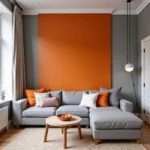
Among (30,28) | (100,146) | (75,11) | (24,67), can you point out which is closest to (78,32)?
(75,11)

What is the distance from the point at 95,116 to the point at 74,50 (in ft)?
7.61

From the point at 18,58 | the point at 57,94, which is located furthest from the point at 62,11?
the point at 57,94

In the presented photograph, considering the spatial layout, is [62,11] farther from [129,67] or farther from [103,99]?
[103,99]

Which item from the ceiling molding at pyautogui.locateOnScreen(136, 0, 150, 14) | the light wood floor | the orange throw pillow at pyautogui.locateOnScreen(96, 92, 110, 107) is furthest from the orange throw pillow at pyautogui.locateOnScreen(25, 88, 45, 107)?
the ceiling molding at pyautogui.locateOnScreen(136, 0, 150, 14)

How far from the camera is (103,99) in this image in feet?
14.9

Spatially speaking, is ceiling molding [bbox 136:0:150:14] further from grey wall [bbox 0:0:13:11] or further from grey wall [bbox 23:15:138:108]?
grey wall [bbox 0:0:13:11]

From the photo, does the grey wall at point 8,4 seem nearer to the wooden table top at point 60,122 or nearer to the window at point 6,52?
the window at point 6,52

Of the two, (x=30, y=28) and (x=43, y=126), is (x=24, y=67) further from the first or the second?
(x=43, y=126)

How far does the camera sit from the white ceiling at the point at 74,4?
15.4 feet

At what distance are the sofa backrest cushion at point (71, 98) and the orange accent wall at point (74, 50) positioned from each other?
1.17ft

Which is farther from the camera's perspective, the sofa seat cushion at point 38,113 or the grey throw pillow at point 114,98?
the grey throw pillow at point 114,98

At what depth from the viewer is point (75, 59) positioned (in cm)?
523

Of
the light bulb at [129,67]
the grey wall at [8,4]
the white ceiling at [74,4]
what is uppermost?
the white ceiling at [74,4]

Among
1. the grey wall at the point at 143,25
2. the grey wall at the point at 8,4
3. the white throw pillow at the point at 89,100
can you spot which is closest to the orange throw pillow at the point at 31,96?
the white throw pillow at the point at 89,100
